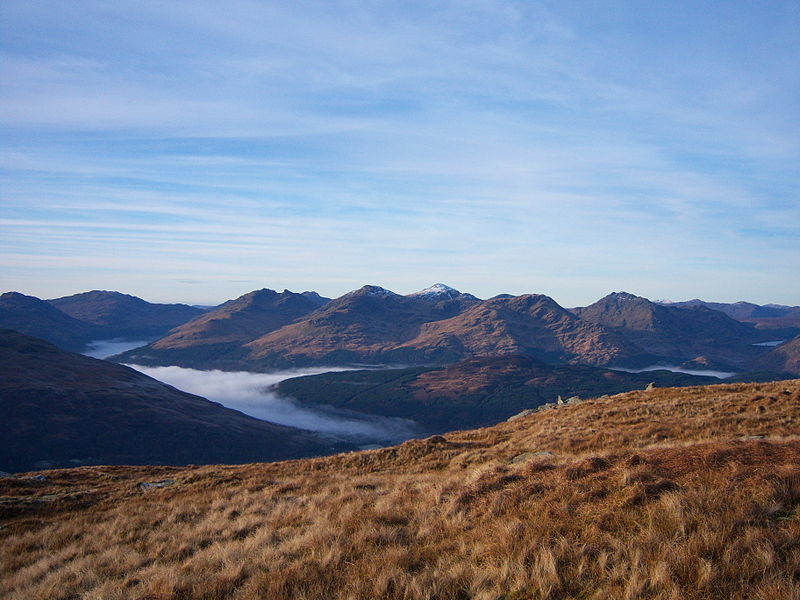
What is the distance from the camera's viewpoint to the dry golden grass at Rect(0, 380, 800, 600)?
7191 mm

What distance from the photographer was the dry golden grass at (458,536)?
7191 millimetres

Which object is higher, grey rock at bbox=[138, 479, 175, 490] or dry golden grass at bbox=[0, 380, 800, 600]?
dry golden grass at bbox=[0, 380, 800, 600]

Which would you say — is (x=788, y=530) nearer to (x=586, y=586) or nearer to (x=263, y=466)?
(x=586, y=586)

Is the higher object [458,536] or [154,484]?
[458,536]

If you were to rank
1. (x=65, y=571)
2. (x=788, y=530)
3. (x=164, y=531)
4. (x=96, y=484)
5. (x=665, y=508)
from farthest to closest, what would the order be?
(x=96, y=484) < (x=164, y=531) < (x=65, y=571) < (x=665, y=508) < (x=788, y=530)

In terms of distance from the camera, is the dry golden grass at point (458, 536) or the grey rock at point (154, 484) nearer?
the dry golden grass at point (458, 536)

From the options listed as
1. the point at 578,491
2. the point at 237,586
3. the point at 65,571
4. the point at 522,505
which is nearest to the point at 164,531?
the point at 65,571

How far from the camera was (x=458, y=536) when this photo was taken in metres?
9.61

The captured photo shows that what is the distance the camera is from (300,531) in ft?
37.7

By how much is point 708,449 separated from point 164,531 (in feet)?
51.9

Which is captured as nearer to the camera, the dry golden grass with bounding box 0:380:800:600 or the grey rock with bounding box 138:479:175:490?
the dry golden grass with bounding box 0:380:800:600

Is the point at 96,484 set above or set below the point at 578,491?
below

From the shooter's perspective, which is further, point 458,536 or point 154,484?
point 154,484

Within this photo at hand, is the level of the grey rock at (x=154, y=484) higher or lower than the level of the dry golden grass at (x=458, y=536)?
lower
